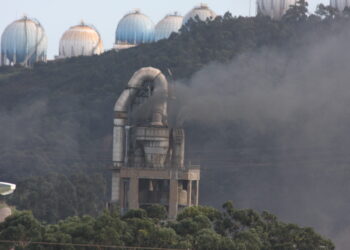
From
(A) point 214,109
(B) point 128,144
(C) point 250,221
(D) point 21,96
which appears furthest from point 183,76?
(C) point 250,221

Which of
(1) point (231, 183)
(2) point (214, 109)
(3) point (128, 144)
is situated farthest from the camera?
(1) point (231, 183)

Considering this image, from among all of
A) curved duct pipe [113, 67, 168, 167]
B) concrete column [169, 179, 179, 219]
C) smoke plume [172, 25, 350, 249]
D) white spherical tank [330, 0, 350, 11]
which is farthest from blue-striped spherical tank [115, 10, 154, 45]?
concrete column [169, 179, 179, 219]

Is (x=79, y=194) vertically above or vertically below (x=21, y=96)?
below

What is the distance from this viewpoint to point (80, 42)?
618 ft

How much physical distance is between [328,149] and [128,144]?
49.6 m

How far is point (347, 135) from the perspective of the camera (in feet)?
475

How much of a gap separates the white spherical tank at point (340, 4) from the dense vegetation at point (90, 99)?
3595mm

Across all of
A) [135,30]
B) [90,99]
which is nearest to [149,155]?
[90,99]

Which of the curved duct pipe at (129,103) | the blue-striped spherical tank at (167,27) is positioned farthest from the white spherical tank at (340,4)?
the curved duct pipe at (129,103)

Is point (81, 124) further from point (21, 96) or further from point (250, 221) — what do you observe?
point (250, 221)

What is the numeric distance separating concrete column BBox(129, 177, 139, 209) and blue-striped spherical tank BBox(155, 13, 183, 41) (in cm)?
9420

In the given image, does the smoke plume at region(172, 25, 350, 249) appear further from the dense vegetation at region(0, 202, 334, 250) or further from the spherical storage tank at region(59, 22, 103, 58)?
the dense vegetation at region(0, 202, 334, 250)

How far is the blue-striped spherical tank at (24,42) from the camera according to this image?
184 meters

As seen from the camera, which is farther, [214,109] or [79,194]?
[79,194]
